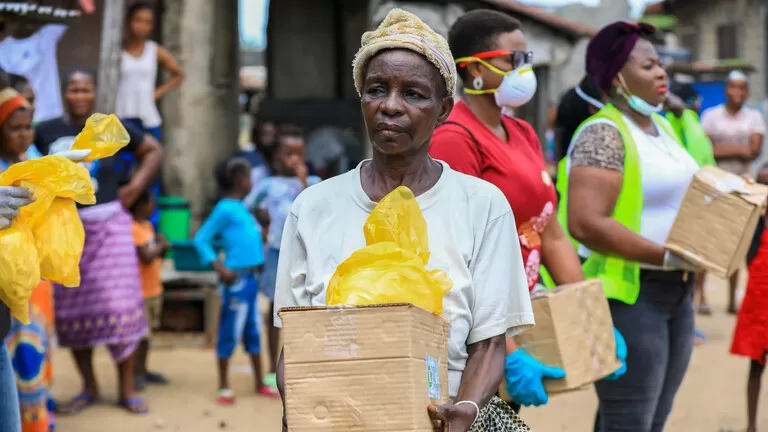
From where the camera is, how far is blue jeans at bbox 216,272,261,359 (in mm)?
7219

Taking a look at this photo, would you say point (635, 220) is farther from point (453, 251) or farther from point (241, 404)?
point (241, 404)

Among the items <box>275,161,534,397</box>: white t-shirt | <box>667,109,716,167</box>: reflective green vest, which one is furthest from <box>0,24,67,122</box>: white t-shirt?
<box>275,161,534,397</box>: white t-shirt

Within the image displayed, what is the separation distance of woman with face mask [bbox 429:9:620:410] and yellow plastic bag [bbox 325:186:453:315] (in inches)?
39.6

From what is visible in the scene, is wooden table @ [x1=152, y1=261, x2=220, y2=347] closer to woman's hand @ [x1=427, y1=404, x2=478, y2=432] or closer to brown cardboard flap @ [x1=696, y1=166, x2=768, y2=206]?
brown cardboard flap @ [x1=696, y1=166, x2=768, y2=206]

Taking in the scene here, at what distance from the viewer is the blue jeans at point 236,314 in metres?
7.22

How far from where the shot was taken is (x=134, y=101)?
8.91 metres

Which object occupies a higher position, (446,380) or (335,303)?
(335,303)

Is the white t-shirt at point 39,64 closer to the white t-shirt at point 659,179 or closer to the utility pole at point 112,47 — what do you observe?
the utility pole at point 112,47

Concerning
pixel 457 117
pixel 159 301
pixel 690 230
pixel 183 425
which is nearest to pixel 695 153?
pixel 690 230

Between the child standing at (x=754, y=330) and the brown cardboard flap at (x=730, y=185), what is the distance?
213 centimetres

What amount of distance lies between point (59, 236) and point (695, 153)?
2989 mm

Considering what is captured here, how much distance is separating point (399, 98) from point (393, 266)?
1.37ft

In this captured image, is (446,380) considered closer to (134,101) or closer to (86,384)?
(86,384)

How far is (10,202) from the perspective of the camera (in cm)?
339
